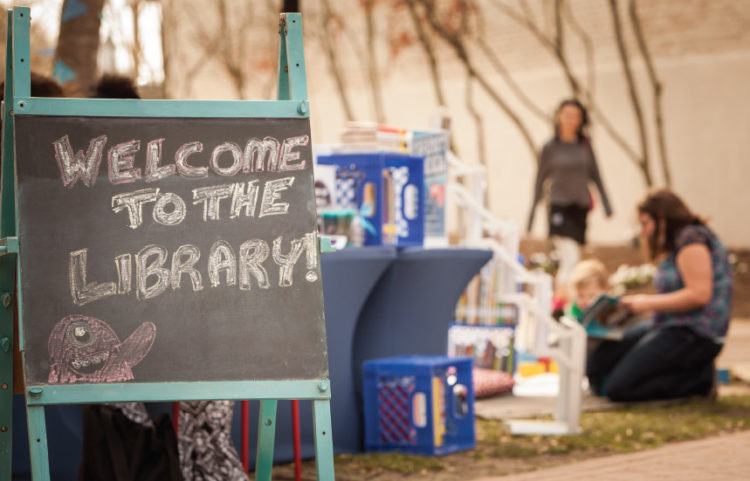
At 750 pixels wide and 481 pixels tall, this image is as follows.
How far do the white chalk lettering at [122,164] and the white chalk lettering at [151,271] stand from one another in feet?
0.73

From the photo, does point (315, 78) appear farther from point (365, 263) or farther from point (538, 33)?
point (365, 263)

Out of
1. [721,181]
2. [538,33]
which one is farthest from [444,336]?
[538,33]

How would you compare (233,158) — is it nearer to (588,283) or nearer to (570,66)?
(588,283)

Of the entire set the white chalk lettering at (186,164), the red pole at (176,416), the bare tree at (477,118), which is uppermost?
the bare tree at (477,118)

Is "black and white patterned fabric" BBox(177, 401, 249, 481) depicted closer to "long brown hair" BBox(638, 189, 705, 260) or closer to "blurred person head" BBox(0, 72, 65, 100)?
"blurred person head" BBox(0, 72, 65, 100)

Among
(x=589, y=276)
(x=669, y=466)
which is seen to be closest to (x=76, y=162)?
(x=669, y=466)

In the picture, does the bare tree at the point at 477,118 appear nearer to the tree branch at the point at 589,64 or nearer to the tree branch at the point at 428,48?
the tree branch at the point at 428,48

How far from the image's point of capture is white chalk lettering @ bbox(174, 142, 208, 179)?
4.35 meters

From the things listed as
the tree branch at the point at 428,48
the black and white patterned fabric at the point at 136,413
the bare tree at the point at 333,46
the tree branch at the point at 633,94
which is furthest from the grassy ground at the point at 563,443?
the bare tree at the point at 333,46

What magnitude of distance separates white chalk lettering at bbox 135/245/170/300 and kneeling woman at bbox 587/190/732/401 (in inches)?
174

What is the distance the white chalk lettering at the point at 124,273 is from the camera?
13.8 ft

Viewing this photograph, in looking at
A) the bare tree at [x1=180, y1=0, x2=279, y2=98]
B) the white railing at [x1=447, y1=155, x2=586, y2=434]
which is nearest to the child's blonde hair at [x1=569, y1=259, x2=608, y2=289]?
the white railing at [x1=447, y1=155, x2=586, y2=434]

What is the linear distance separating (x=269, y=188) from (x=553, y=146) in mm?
8106

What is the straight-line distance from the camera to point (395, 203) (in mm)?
6594
